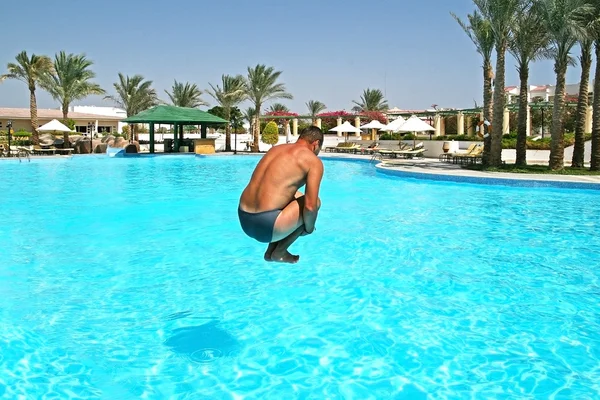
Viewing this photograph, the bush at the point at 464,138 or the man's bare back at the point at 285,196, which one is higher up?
the bush at the point at 464,138

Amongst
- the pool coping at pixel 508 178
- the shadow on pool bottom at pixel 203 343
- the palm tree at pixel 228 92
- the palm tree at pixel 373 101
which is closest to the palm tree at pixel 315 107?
the palm tree at pixel 373 101

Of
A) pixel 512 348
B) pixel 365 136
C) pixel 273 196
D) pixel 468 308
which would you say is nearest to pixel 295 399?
pixel 273 196

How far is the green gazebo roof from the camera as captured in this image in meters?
34.4

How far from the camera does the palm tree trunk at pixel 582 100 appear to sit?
1909cm

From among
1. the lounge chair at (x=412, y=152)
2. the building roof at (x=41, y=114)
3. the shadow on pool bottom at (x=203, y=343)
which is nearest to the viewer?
the shadow on pool bottom at (x=203, y=343)

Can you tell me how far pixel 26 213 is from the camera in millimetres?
12500

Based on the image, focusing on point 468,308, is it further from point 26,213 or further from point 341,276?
point 26,213

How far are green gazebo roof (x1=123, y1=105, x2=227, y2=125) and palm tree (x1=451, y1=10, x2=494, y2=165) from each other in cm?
1876

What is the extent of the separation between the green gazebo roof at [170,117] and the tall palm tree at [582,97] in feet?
75.4

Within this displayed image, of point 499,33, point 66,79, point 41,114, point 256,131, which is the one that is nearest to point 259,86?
point 256,131

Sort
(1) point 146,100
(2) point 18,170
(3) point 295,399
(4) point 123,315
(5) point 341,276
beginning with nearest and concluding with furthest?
(3) point 295,399 < (4) point 123,315 < (5) point 341,276 < (2) point 18,170 < (1) point 146,100

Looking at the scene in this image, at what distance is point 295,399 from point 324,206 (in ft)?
32.7

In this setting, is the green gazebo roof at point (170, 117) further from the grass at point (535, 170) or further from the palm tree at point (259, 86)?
the grass at point (535, 170)

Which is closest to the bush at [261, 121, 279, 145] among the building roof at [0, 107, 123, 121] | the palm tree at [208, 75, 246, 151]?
the palm tree at [208, 75, 246, 151]
